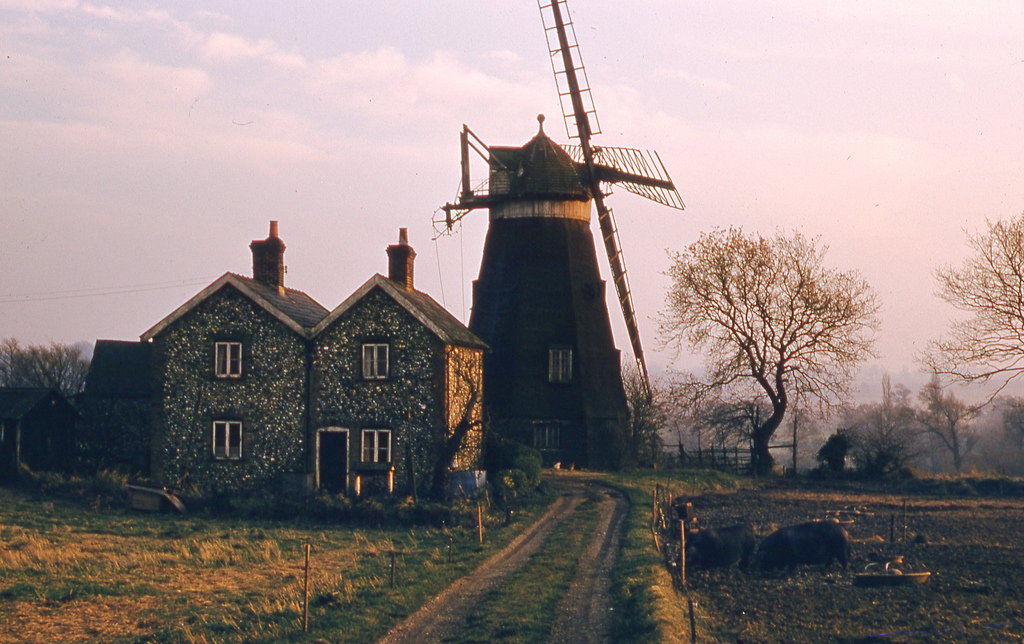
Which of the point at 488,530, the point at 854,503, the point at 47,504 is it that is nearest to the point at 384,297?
the point at 488,530

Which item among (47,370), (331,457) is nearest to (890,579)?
(331,457)

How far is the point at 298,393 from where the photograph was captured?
36844mm

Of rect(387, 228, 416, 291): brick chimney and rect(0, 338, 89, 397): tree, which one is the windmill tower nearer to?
rect(387, 228, 416, 291): brick chimney

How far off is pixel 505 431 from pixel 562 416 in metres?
2.65

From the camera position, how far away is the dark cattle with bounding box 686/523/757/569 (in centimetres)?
2386

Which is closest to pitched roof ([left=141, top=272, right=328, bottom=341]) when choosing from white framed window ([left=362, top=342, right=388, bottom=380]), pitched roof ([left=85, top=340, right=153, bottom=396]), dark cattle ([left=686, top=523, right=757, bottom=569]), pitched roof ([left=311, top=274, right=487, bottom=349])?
pitched roof ([left=311, top=274, right=487, bottom=349])

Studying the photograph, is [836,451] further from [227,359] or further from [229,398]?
[227,359]

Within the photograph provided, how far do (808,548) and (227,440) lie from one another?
2137 cm

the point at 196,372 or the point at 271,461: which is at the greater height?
the point at 196,372

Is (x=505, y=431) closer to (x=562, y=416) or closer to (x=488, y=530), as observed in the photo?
(x=562, y=416)

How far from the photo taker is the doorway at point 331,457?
36438mm

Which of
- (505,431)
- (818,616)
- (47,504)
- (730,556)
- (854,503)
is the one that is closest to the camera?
(818,616)

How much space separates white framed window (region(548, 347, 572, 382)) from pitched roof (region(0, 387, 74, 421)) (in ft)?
67.4

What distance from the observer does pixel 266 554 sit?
24.9 m
